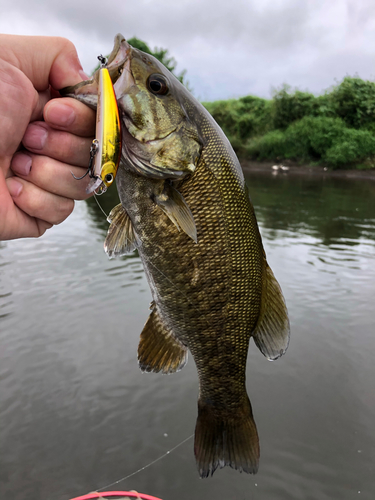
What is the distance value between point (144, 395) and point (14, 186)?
13.6ft

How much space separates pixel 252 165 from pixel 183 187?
33.2 meters

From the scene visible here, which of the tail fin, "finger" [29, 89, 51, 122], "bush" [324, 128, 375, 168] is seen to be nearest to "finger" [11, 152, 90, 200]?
"finger" [29, 89, 51, 122]

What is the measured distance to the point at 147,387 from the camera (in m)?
5.21

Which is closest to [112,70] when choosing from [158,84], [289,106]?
[158,84]

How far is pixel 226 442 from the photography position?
6.70 feet

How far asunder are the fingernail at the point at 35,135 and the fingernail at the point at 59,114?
133 mm

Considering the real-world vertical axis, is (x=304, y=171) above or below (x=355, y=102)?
below

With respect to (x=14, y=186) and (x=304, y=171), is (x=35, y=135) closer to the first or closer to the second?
(x=14, y=186)

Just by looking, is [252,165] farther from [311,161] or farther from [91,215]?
[91,215]

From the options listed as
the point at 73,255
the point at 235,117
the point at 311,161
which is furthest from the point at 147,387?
the point at 235,117

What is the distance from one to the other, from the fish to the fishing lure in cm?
15

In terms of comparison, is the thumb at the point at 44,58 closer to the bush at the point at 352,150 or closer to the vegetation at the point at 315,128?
the vegetation at the point at 315,128

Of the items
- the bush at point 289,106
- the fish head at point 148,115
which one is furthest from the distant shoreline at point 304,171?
the fish head at point 148,115

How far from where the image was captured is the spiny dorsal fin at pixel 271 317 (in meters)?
1.88
